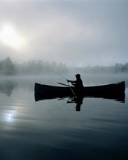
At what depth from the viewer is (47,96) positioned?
37875 millimetres

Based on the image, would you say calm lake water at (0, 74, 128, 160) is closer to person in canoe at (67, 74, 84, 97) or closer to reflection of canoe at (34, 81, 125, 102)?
person in canoe at (67, 74, 84, 97)

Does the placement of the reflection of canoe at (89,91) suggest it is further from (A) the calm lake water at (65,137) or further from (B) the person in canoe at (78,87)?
(A) the calm lake water at (65,137)

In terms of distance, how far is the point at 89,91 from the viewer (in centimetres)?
3509

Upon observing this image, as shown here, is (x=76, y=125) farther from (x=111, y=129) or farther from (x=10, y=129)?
(x=10, y=129)

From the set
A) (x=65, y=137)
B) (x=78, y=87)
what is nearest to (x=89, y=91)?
(x=78, y=87)

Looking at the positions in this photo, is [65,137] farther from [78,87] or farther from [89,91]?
[89,91]

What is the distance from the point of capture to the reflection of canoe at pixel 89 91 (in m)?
34.8

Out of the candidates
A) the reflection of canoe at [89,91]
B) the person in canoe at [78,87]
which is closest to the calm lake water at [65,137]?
the person in canoe at [78,87]

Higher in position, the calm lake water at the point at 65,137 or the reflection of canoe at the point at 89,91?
the reflection of canoe at the point at 89,91

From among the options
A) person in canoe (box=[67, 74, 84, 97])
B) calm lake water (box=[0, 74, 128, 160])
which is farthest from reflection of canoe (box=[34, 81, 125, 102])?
calm lake water (box=[0, 74, 128, 160])

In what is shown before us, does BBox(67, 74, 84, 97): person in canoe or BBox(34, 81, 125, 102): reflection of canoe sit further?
BBox(34, 81, 125, 102): reflection of canoe

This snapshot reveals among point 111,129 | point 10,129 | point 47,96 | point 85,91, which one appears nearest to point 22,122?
point 10,129

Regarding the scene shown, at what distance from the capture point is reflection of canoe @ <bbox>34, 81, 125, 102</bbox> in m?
34.8

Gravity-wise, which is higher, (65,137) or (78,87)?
(78,87)
